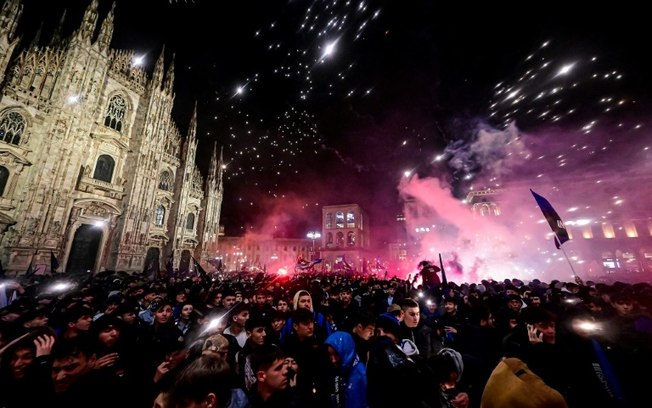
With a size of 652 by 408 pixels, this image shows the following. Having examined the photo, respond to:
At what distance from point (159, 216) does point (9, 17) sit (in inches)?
718

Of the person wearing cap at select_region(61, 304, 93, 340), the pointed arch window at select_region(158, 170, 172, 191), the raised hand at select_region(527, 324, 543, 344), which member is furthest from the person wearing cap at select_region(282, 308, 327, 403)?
the pointed arch window at select_region(158, 170, 172, 191)

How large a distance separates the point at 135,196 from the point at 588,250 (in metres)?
58.5

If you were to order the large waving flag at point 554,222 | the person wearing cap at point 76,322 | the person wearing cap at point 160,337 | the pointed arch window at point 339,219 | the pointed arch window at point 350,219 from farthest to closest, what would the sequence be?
the pointed arch window at point 339,219 → the pointed arch window at point 350,219 → the large waving flag at point 554,222 → the person wearing cap at point 76,322 → the person wearing cap at point 160,337

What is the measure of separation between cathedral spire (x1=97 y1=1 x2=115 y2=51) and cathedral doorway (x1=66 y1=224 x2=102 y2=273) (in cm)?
1636

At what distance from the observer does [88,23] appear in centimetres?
2053

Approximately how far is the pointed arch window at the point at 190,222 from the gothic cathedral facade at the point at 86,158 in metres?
2.68

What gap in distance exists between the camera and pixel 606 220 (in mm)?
33000

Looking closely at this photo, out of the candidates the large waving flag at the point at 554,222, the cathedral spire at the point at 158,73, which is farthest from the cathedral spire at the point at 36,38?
the large waving flag at the point at 554,222

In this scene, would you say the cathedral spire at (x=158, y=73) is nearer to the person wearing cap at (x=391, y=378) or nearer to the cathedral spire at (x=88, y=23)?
the cathedral spire at (x=88, y=23)

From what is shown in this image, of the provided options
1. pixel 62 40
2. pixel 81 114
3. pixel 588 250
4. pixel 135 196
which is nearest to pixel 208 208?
pixel 135 196

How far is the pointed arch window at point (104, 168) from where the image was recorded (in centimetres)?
2173

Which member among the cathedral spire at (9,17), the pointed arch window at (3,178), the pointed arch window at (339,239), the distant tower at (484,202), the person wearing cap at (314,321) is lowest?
the person wearing cap at (314,321)

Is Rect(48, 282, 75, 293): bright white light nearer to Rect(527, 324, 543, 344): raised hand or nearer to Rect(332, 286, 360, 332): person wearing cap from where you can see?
Rect(332, 286, 360, 332): person wearing cap

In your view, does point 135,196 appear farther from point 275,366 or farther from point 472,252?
point 472,252
